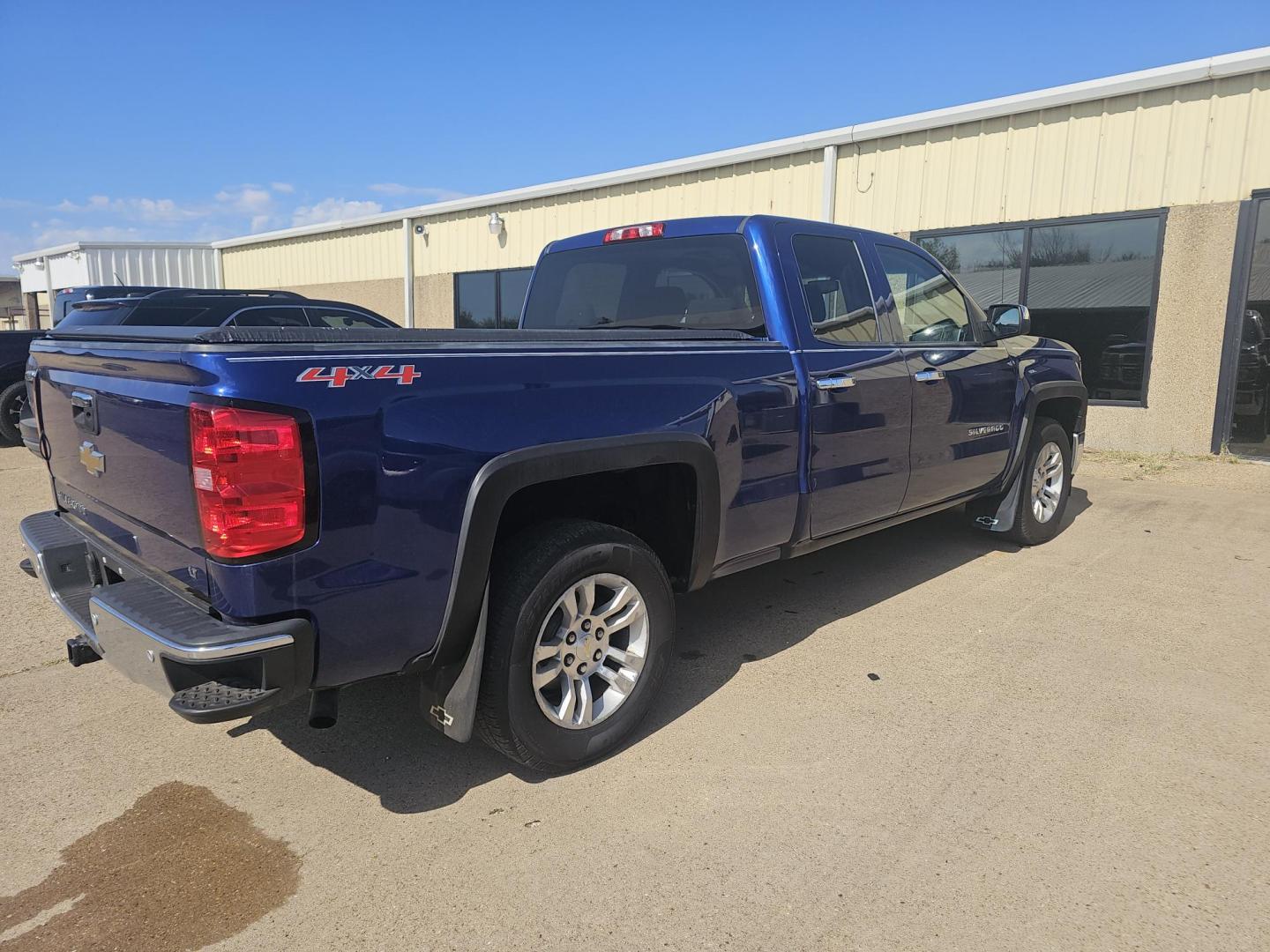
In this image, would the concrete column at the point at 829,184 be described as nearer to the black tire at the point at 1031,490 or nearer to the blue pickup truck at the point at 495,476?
the black tire at the point at 1031,490

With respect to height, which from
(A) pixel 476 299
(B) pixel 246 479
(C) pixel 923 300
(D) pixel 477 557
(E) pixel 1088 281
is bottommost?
(D) pixel 477 557

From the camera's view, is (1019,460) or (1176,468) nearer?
(1019,460)

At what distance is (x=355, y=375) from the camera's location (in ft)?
7.02

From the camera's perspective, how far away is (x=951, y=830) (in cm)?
250

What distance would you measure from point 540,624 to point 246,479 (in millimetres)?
1009

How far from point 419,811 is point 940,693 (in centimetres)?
210

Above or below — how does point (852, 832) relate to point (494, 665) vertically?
below

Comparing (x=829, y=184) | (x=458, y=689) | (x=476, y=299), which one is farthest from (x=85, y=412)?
(x=476, y=299)

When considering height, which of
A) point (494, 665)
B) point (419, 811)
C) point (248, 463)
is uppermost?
point (248, 463)

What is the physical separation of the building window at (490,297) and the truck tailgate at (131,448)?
475 inches

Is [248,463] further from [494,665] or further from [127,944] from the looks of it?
[127,944]

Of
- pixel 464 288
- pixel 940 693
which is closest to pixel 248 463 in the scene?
pixel 940 693

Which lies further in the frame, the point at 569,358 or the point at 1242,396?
the point at 1242,396

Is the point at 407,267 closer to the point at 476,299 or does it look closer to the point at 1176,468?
the point at 476,299
